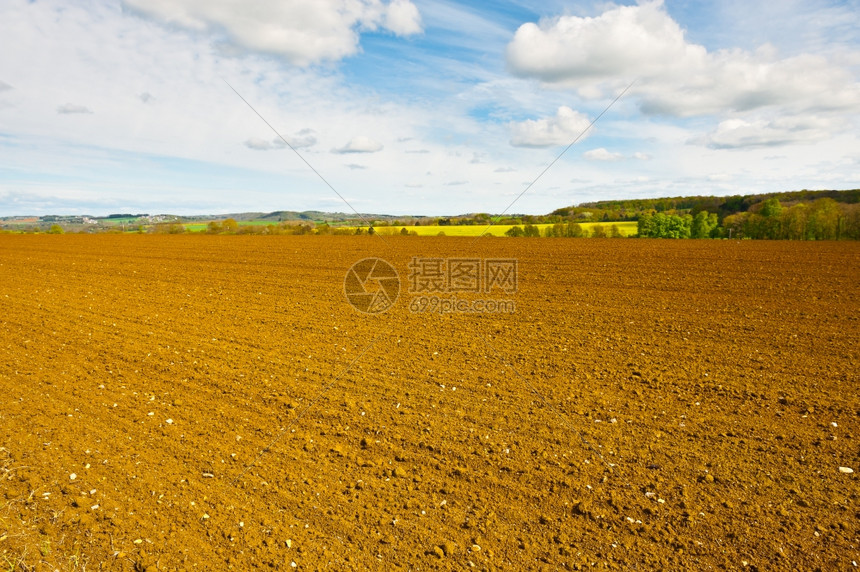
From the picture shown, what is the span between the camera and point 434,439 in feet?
17.5

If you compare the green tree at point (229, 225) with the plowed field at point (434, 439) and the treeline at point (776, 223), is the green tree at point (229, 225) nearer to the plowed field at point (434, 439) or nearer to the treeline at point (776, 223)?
the treeline at point (776, 223)

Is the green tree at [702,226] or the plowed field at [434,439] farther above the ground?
the green tree at [702,226]

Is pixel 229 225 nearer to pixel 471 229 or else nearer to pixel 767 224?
pixel 471 229

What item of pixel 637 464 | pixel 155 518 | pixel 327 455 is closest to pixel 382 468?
pixel 327 455

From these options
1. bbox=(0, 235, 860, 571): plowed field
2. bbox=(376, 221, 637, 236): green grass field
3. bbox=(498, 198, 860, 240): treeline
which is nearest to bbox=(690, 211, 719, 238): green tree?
bbox=(498, 198, 860, 240): treeline

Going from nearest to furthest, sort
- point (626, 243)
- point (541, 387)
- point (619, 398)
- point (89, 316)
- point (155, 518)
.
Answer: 1. point (155, 518)
2. point (619, 398)
3. point (541, 387)
4. point (89, 316)
5. point (626, 243)

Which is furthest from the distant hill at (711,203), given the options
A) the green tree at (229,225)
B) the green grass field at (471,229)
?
the green tree at (229,225)

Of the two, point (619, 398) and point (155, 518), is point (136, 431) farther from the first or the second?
point (619, 398)

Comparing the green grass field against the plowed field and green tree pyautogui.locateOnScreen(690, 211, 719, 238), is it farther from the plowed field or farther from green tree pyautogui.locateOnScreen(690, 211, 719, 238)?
the plowed field

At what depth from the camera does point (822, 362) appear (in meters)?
7.58

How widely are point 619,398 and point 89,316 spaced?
1156cm

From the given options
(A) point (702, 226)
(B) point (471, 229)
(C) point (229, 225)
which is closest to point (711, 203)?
(A) point (702, 226)

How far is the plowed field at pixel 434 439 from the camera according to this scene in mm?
3736

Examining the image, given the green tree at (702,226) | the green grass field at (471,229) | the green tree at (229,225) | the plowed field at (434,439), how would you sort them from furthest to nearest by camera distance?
the green tree at (229,225), the green grass field at (471,229), the green tree at (702,226), the plowed field at (434,439)
